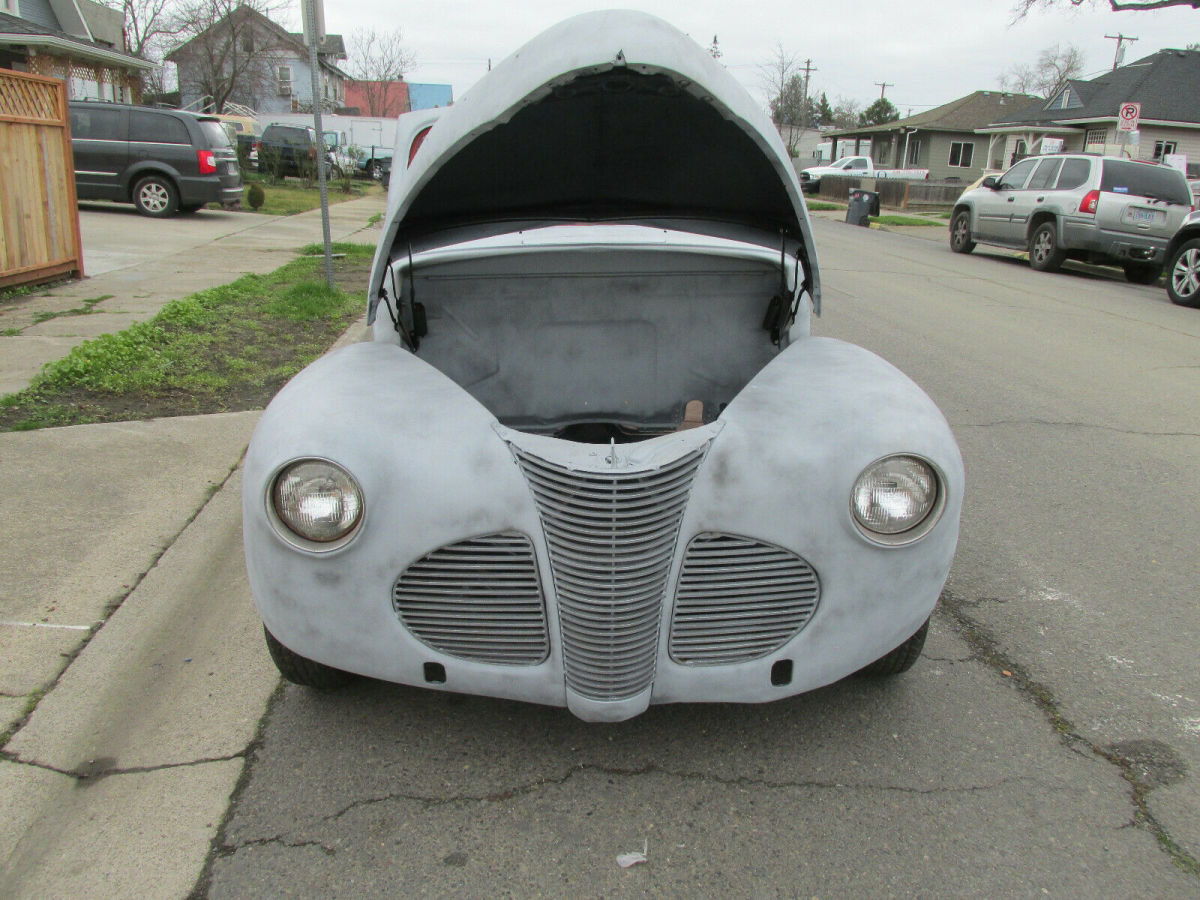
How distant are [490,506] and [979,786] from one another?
1.46 metres

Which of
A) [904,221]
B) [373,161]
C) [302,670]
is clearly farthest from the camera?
[373,161]

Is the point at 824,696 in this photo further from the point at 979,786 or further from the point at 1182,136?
the point at 1182,136

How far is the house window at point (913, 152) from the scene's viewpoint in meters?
51.2

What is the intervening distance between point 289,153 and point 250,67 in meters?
19.7

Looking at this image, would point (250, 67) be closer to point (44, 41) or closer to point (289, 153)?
point (289, 153)

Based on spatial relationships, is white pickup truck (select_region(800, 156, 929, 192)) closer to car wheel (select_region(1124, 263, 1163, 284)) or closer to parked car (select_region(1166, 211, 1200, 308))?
car wheel (select_region(1124, 263, 1163, 284))

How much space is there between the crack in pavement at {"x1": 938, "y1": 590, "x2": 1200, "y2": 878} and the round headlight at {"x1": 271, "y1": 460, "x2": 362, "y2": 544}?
205 centimetres

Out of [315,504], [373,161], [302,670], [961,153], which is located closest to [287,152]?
[373,161]

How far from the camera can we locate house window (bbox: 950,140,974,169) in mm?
49750

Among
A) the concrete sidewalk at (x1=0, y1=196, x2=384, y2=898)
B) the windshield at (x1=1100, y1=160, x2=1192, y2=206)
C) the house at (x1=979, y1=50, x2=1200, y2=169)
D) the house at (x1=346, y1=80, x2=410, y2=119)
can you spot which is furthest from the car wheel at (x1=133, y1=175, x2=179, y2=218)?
the house at (x1=346, y1=80, x2=410, y2=119)

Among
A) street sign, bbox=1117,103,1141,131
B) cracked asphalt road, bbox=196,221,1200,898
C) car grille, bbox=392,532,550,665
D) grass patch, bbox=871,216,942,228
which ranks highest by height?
street sign, bbox=1117,103,1141,131

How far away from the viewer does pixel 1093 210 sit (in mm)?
12977

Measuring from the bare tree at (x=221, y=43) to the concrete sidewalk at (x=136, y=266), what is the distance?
20.9 meters

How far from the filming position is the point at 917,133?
50781 mm
